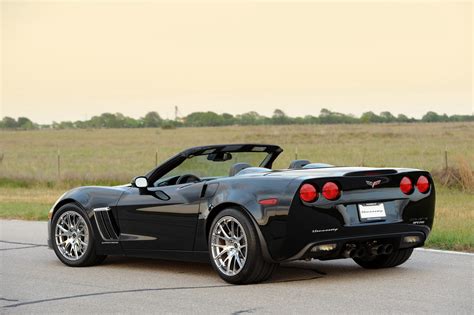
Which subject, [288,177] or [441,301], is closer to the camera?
[441,301]

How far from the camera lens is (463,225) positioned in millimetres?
14555

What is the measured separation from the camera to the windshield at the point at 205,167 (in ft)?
33.8

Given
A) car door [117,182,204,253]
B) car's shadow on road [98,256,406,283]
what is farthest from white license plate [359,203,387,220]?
car door [117,182,204,253]

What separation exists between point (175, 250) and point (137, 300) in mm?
1505

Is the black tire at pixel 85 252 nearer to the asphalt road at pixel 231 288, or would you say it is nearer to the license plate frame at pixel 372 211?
the asphalt road at pixel 231 288

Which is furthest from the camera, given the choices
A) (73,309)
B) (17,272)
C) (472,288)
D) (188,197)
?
(17,272)

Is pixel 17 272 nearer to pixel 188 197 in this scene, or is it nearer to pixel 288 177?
pixel 188 197

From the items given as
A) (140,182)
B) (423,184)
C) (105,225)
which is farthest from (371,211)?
(105,225)

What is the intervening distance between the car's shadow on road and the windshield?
0.92m

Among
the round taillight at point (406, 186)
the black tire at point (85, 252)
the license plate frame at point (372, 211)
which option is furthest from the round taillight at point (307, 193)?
the black tire at point (85, 252)

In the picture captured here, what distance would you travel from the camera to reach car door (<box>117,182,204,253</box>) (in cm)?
974

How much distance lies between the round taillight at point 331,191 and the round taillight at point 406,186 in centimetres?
85

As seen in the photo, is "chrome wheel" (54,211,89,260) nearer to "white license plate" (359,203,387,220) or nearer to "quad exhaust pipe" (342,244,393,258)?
"quad exhaust pipe" (342,244,393,258)

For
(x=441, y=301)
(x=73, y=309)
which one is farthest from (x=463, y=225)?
(x=73, y=309)
